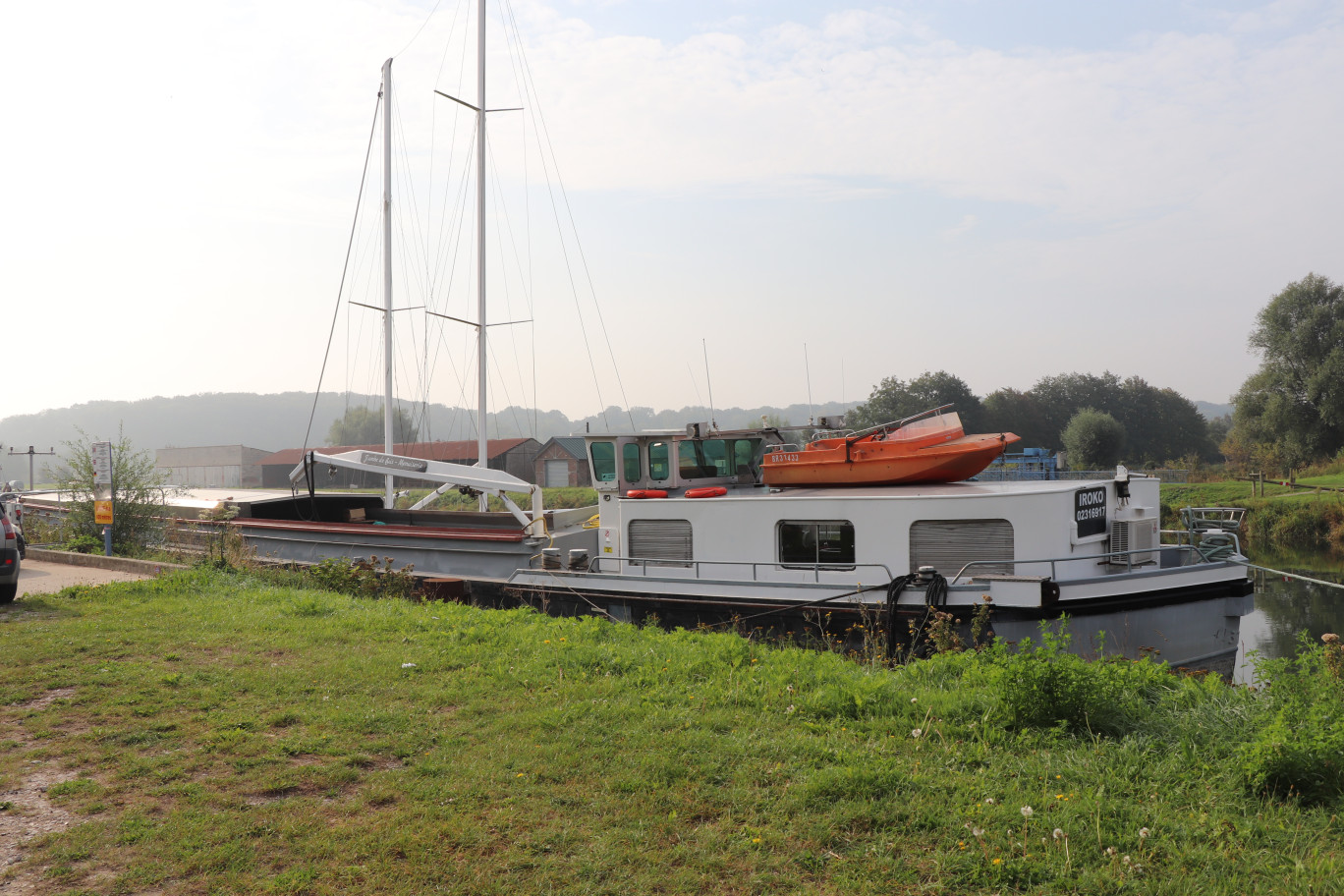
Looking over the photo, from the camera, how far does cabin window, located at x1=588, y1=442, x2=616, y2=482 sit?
42.2ft

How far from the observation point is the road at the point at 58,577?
490 inches

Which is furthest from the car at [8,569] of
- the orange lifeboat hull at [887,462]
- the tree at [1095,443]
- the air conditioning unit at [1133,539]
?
the tree at [1095,443]

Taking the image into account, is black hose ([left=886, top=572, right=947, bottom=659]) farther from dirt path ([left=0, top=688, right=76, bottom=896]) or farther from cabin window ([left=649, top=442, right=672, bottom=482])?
dirt path ([left=0, top=688, right=76, bottom=896])

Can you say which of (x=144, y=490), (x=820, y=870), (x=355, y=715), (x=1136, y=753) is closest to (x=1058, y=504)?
(x=1136, y=753)

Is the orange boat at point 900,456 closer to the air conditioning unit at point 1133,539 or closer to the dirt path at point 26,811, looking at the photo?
the air conditioning unit at point 1133,539

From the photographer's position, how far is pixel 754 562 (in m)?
10.8

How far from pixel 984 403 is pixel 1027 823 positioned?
272 ft

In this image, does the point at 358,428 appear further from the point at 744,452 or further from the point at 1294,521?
the point at 744,452

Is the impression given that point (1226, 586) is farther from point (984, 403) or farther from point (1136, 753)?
point (984, 403)

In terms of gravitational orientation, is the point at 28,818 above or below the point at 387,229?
below

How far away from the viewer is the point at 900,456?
10.9 m

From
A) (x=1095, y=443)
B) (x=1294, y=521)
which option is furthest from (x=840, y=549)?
(x=1095, y=443)

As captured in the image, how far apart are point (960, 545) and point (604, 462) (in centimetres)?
558

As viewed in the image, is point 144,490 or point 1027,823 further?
point 144,490
